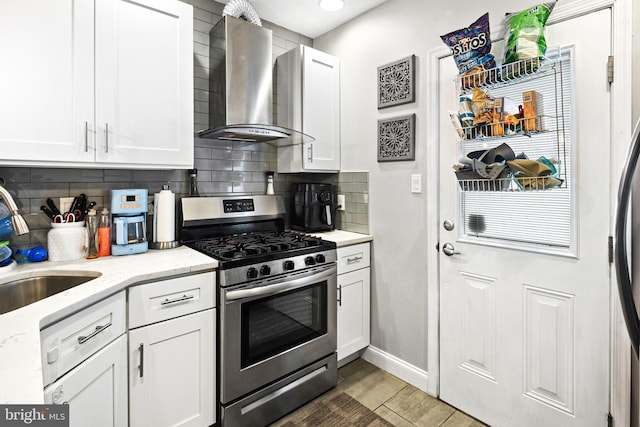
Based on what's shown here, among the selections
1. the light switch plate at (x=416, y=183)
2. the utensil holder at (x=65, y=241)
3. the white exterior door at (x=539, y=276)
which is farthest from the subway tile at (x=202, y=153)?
the white exterior door at (x=539, y=276)

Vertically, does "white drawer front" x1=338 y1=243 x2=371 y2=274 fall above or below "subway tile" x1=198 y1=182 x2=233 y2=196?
below

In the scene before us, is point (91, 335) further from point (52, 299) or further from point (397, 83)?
point (397, 83)

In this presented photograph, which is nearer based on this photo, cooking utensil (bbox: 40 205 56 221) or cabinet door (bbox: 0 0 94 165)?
cabinet door (bbox: 0 0 94 165)

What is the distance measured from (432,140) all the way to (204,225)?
154cm

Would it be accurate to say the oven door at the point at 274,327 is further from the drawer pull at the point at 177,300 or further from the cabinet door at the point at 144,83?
the cabinet door at the point at 144,83

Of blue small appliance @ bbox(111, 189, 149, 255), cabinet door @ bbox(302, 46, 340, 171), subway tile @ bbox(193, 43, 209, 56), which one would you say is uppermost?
subway tile @ bbox(193, 43, 209, 56)

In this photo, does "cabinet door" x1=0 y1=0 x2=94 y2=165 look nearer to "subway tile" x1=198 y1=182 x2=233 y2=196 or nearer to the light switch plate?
"subway tile" x1=198 y1=182 x2=233 y2=196

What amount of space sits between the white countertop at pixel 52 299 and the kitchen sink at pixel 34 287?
2 cm

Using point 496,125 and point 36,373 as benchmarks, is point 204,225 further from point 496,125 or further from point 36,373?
point 496,125

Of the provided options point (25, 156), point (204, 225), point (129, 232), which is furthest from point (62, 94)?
point (204, 225)

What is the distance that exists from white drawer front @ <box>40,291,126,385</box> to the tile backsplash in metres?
0.75

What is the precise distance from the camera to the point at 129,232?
186cm

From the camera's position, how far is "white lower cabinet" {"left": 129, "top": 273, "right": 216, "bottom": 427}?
1.47m

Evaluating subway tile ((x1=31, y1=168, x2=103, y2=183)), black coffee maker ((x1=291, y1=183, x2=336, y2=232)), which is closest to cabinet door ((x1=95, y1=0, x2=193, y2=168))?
subway tile ((x1=31, y1=168, x2=103, y2=183))
